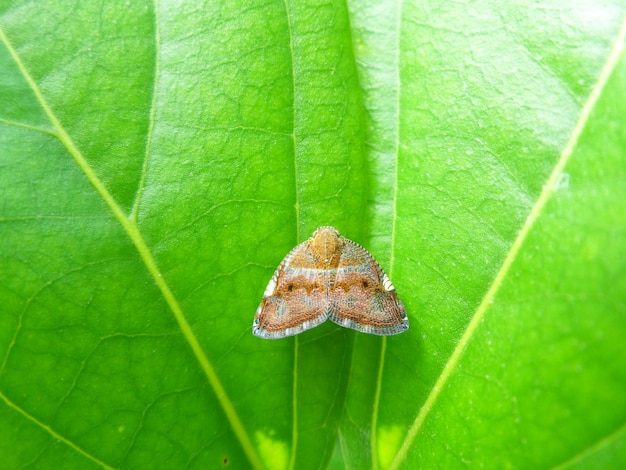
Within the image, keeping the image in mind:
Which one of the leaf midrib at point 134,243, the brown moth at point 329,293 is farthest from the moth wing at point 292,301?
the leaf midrib at point 134,243

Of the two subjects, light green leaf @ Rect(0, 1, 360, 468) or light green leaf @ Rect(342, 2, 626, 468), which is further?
light green leaf @ Rect(0, 1, 360, 468)

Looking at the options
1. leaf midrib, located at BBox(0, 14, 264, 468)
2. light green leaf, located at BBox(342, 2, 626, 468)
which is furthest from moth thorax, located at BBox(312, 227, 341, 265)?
leaf midrib, located at BBox(0, 14, 264, 468)

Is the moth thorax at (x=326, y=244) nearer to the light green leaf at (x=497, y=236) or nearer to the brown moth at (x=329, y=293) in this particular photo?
the brown moth at (x=329, y=293)

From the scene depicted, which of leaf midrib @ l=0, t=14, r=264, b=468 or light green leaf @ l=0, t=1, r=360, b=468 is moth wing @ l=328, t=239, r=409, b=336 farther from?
leaf midrib @ l=0, t=14, r=264, b=468

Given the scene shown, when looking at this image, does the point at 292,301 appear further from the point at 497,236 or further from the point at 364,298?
the point at 497,236

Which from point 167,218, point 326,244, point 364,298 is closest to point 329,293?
point 364,298

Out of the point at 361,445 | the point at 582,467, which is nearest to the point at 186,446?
the point at 361,445

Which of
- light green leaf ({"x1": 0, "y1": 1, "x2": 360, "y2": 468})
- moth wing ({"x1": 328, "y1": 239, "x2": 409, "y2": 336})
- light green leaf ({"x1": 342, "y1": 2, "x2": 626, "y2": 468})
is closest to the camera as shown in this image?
light green leaf ({"x1": 342, "y1": 2, "x2": 626, "y2": 468})
